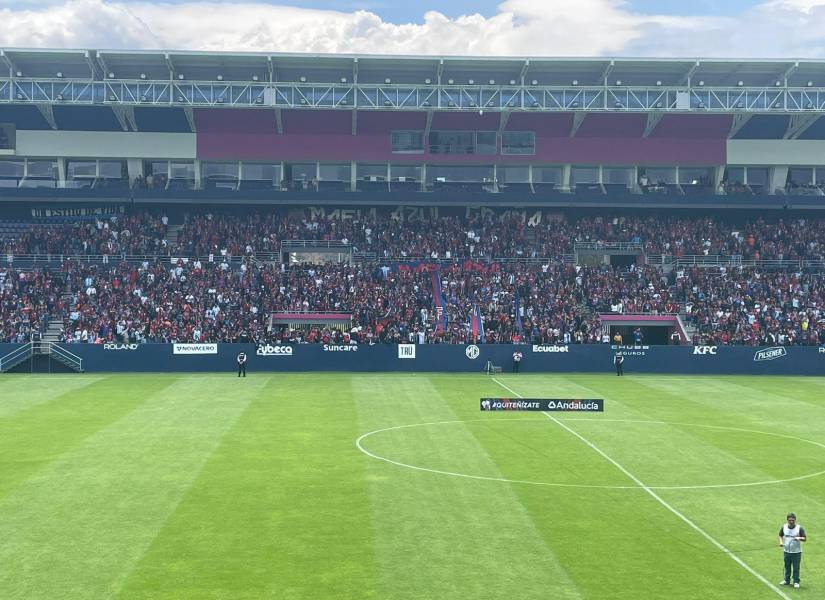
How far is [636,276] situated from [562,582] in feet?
155

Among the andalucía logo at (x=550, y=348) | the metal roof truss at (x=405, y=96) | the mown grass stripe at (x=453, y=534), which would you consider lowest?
the mown grass stripe at (x=453, y=534)

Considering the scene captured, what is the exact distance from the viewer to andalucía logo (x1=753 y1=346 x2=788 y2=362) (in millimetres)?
53875

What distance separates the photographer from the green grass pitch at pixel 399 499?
Answer: 55.9 ft

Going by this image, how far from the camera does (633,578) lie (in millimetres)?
17203

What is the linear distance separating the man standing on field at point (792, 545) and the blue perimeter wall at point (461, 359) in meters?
36.4

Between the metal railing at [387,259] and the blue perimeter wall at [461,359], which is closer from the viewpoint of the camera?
the blue perimeter wall at [461,359]

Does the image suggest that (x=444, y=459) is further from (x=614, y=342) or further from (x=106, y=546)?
(x=614, y=342)

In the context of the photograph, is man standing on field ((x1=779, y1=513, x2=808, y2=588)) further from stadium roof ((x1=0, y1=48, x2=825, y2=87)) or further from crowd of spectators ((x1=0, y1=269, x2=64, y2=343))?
stadium roof ((x1=0, y1=48, x2=825, y2=87))

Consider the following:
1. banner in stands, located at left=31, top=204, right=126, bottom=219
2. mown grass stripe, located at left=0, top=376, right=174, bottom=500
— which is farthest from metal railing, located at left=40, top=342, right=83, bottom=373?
banner in stands, located at left=31, top=204, right=126, bottom=219

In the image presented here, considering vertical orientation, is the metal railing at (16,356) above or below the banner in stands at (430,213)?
below

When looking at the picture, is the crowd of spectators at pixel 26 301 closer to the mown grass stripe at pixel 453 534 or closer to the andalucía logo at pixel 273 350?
the andalucía logo at pixel 273 350

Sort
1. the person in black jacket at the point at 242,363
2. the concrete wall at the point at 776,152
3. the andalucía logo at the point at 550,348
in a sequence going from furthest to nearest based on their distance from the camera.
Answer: the concrete wall at the point at 776,152
the andalucía logo at the point at 550,348
the person in black jacket at the point at 242,363

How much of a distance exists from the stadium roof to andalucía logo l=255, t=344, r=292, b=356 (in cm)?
1844

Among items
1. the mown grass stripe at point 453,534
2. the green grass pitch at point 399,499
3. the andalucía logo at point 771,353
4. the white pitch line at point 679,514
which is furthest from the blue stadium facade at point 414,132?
the mown grass stripe at point 453,534
